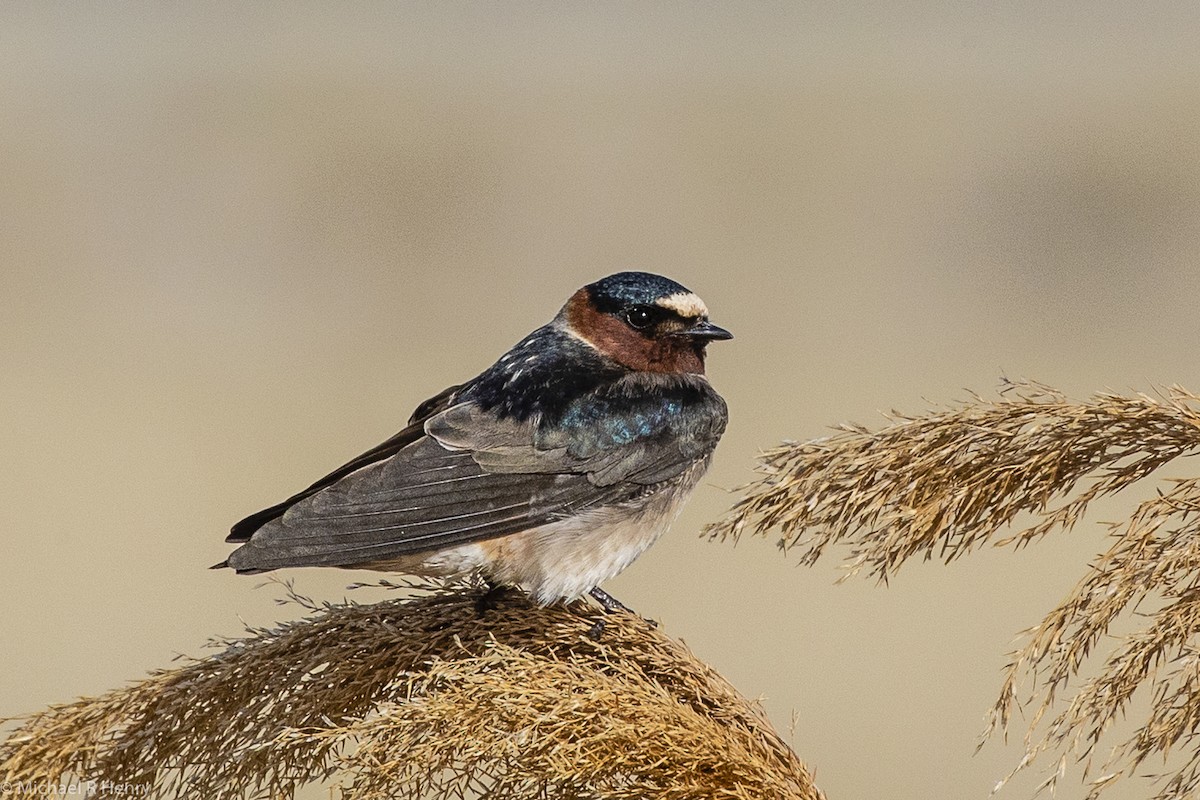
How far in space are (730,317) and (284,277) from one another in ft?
20.5

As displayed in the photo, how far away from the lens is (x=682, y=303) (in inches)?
165

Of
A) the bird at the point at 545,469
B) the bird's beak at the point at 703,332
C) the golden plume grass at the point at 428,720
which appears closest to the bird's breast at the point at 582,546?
the bird at the point at 545,469

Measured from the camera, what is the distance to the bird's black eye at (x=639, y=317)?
4.26 meters

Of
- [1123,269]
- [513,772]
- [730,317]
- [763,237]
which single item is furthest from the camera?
[763,237]

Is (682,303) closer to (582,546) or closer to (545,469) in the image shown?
(545,469)

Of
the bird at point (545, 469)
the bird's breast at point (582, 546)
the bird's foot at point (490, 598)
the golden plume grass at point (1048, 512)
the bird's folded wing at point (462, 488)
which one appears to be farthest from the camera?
the bird's breast at point (582, 546)

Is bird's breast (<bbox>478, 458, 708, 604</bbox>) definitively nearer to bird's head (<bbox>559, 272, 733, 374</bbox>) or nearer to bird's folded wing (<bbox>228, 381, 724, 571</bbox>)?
bird's folded wing (<bbox>228, 381, 724, 571</bbox>)

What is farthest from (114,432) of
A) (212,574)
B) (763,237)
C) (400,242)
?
(763,237)

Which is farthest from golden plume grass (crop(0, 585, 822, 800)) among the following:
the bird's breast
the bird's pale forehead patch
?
the bird's pale forehead patch

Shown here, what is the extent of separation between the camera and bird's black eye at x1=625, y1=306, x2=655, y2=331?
14.0 feet

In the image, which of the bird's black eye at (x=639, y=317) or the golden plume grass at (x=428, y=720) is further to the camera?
the bird's black eye at (x=639, y=317)

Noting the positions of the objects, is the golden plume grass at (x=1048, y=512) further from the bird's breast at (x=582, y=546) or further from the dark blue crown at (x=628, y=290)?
the dark blue crown at (x=628, y=290)

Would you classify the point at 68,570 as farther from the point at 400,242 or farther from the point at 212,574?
the point at 400,242

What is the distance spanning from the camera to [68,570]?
1247 cm
